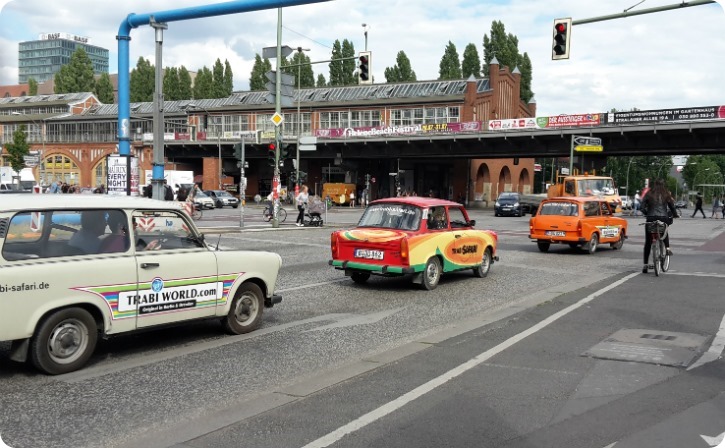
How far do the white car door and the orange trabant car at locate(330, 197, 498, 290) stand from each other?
14.3 ft

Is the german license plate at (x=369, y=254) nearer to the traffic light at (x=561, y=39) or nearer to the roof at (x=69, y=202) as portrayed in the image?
the roof at (x=69, y=202)

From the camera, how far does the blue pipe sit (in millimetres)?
14947

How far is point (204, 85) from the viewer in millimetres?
98375

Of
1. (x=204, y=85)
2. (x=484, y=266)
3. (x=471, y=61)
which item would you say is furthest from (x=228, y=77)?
Result: (x=484, y=266)

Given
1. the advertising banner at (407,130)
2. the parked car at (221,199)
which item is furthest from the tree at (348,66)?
the parked car at (221,199)

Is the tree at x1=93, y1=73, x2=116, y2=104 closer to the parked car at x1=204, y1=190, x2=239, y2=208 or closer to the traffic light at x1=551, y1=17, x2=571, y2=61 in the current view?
the parked car at x1=204, y1=190, x2=239, y2=208

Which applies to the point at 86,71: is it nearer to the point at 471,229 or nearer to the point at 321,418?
the point at 471,229

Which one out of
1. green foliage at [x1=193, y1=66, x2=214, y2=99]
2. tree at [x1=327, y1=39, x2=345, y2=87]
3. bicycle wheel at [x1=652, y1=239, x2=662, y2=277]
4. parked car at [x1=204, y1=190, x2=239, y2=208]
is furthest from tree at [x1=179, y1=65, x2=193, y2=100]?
bicycle wheel at [x1=652, y1=239, x2=662, y2=277]

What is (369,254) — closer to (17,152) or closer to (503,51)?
(503,51)

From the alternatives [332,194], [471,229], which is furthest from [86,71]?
[471,229]

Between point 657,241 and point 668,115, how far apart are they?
120 ft

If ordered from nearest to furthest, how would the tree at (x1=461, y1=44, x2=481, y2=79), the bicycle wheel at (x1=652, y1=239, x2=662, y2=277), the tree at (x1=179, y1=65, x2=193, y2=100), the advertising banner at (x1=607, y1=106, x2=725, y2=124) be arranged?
the bicycle wheel at (x1=652, y1=239, x2=662, y2=277) < the advertising banner at (x1=607, y1=106, x2=725, y2=124) < the tree at (x1=461, y1=44, x2=481, y2=79) < the tree at (x1=179, y1=65, x2=193, y2=100)

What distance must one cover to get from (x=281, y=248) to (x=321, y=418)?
14062 mm

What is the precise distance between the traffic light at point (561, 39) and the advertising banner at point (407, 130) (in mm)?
37683
